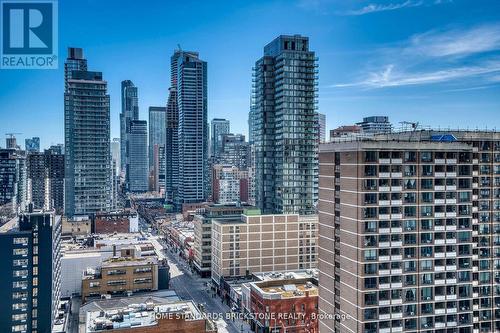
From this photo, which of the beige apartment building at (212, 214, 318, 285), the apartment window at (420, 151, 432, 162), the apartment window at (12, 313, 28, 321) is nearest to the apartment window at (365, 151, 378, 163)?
the apartment window at (420, 151, 432, 162)

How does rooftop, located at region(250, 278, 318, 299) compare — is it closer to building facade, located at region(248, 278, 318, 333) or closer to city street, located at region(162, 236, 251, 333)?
building facade, located at region(248, 278, 318, 333)

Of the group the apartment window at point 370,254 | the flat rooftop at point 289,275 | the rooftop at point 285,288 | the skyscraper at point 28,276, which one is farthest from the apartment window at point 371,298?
the skyscraper at point 28,276

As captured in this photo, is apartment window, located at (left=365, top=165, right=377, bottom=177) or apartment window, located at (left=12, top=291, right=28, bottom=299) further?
apartment window, located at (left=12, top=291, right=28, bottom=299)

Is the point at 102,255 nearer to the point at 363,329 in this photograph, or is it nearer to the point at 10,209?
the point at 10,209

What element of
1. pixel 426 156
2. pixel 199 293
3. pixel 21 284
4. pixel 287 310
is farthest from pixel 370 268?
pixel 199 293

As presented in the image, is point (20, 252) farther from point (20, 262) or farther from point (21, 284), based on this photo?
point (21, 284)

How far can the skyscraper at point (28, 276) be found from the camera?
290ft

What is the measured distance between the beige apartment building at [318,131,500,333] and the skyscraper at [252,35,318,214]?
80.6 m

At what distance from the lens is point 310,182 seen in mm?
153875

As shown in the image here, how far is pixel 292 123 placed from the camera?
152875 mm

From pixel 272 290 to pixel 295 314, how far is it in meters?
6.70

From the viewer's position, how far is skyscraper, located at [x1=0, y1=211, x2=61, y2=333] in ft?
290

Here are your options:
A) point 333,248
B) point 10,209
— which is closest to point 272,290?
point 333,248

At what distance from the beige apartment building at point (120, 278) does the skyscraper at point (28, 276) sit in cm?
1418
